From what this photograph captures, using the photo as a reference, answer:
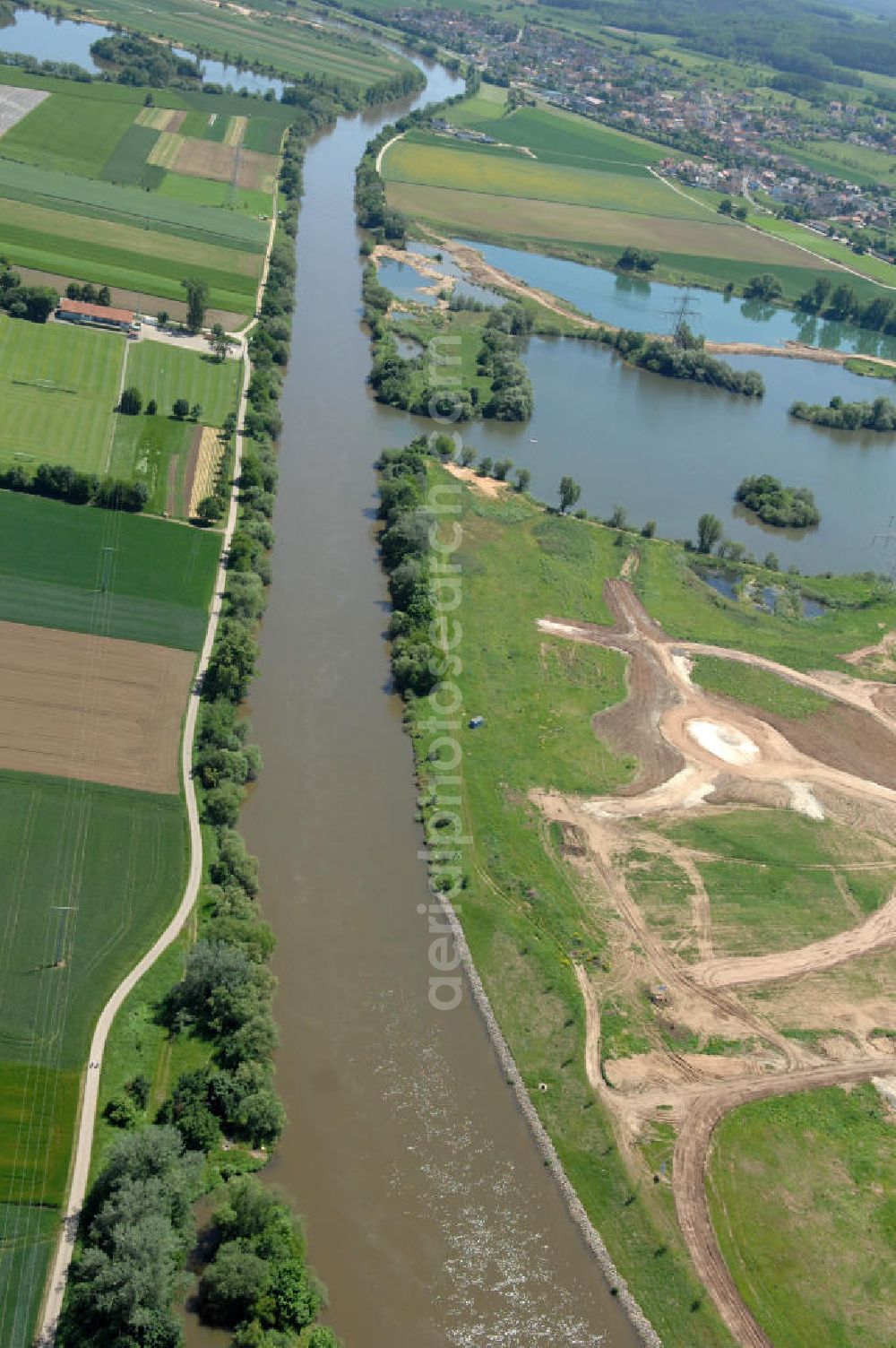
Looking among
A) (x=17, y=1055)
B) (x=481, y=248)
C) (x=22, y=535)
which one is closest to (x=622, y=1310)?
(x=17, y=1055)

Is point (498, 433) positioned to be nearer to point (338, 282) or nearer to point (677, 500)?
point (677, 500)

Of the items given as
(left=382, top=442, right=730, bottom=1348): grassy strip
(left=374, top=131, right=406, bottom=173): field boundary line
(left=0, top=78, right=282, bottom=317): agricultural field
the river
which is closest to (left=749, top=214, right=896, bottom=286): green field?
(left=374, top=131, right=406, bottom=173): field boundary line

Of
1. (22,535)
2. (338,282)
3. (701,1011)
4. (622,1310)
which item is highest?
(338,282)

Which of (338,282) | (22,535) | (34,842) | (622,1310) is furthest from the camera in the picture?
(338,282)

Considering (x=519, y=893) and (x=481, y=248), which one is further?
(x=481, y=248)

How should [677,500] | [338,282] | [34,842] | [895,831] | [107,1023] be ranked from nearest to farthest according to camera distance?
[107,1023] < [34,842] < [895,831] < [677,500] < [338,282]

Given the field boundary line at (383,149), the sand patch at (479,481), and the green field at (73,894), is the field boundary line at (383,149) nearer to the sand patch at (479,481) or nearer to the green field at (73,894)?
the sand patch at (479,481)

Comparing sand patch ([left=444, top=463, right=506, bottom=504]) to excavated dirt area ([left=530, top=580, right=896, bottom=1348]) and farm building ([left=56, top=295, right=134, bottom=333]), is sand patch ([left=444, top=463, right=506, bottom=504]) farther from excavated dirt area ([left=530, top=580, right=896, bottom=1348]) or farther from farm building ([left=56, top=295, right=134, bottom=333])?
farm building ([left=56, top=295, right=134, bottom=333])
